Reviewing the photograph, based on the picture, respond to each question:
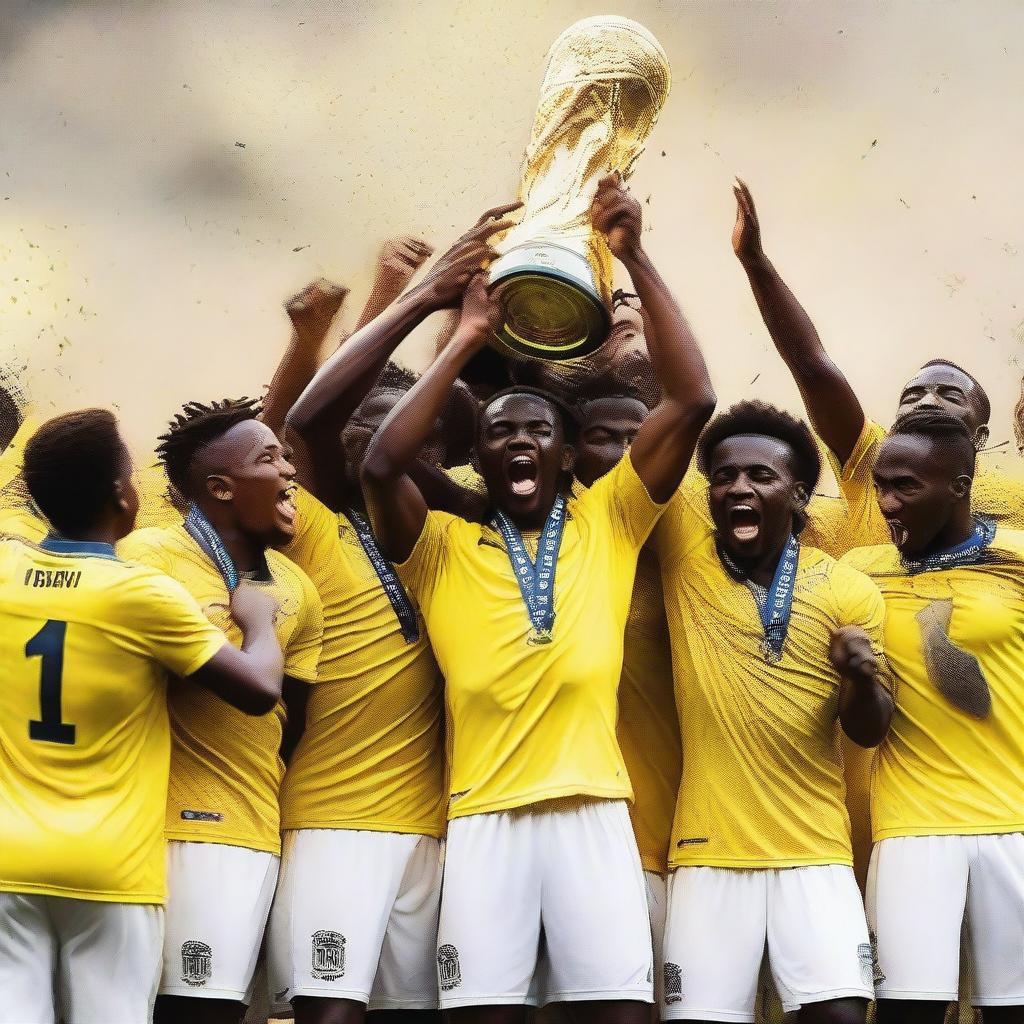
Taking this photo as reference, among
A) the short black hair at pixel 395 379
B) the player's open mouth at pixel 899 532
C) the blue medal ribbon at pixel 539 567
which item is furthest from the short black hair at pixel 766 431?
the short black hair at pixel 395 379

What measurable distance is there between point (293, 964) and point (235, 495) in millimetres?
1571

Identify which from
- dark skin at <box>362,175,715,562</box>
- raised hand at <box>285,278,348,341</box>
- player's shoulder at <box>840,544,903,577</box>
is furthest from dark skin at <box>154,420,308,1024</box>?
player's shoulder at <box>840,544,903,577</box>

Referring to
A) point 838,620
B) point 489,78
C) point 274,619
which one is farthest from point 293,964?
point 489,78

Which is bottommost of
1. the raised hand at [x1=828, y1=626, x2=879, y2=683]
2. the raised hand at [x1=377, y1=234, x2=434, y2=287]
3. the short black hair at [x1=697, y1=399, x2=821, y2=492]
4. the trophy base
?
the raised hand at [x1=828, y1=626, x2=879, y2=683]

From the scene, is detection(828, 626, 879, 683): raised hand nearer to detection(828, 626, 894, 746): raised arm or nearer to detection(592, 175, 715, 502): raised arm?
detection(828, 626, 894, 746): raised arm

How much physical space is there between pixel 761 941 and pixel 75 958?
2.17m

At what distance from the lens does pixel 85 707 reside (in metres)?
4.55

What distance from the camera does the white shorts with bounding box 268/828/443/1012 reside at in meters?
5.14

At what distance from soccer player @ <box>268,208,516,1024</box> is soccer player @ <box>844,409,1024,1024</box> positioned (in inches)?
62.9

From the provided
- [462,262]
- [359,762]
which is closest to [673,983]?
[359,762]

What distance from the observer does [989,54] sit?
37.0ft

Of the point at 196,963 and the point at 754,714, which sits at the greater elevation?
the point at 754,714

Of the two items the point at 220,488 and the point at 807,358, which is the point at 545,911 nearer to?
the point at 220,488

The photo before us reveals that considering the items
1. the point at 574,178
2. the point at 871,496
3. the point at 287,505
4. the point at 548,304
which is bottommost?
the point at 287,505
